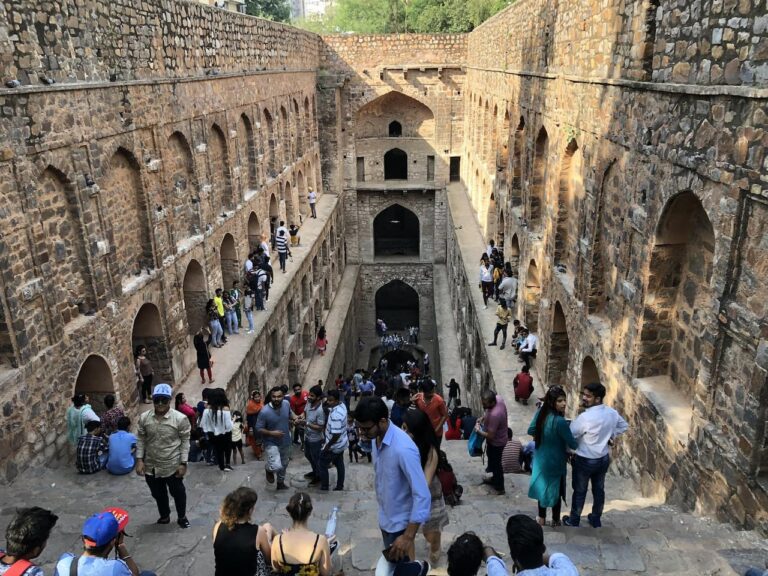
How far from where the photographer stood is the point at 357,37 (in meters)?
23.6

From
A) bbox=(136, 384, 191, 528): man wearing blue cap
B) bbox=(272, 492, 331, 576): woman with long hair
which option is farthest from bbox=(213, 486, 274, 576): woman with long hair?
bbox=(136, 384, 191, 528): man wearing blue cap

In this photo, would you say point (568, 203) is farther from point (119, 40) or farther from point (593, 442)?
point (119, 40)

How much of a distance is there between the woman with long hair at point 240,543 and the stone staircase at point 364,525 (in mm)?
1252

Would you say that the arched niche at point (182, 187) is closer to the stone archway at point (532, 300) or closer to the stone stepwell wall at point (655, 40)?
the stone archway at point (532, 300)

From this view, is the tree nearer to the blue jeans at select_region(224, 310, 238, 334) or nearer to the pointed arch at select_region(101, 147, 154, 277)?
the blue jeans at select_region(224, 310, 238, 334)

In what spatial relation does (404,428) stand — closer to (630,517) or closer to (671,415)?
(630,517)

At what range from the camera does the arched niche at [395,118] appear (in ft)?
82.2

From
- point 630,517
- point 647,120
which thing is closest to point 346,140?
point 647,120

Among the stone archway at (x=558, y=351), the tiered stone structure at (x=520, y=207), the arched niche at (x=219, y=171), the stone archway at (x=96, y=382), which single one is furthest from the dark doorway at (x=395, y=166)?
the stone archway at (x=96, y=382)

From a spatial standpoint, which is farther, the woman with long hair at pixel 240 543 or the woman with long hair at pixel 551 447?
the woman with long hair at pixel 551 447

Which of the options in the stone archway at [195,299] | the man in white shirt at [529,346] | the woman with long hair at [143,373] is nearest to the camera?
the woman with long hair at [143,373]

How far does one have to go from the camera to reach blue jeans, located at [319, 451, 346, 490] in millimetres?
6430

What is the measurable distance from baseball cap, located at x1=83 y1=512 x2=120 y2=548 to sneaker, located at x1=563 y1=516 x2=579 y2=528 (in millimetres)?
3380

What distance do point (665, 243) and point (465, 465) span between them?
12.2 ft
